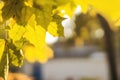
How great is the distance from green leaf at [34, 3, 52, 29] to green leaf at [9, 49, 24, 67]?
0.14 m

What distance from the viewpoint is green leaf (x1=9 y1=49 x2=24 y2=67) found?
117cm

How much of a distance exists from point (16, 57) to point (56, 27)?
15 centimetres

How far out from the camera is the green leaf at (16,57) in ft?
3.85

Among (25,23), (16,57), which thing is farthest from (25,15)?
(16,57)

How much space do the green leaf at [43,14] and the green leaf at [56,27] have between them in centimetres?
3

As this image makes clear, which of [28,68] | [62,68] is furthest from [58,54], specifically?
[28,68]

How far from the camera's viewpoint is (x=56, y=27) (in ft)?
3.72

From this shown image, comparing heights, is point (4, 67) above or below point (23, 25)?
below

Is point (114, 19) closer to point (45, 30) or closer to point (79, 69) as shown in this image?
point (45, 30)

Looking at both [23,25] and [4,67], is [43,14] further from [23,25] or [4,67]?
[4,67]

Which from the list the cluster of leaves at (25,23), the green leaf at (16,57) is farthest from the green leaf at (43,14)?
the green leaf at (16,57)

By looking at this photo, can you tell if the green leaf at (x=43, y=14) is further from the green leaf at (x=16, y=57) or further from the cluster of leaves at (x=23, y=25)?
the green leaf at (x=16, y=57)

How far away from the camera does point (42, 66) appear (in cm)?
2188

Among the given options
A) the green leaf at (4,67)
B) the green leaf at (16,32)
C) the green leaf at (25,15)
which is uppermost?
the green leaf at (25,15)
